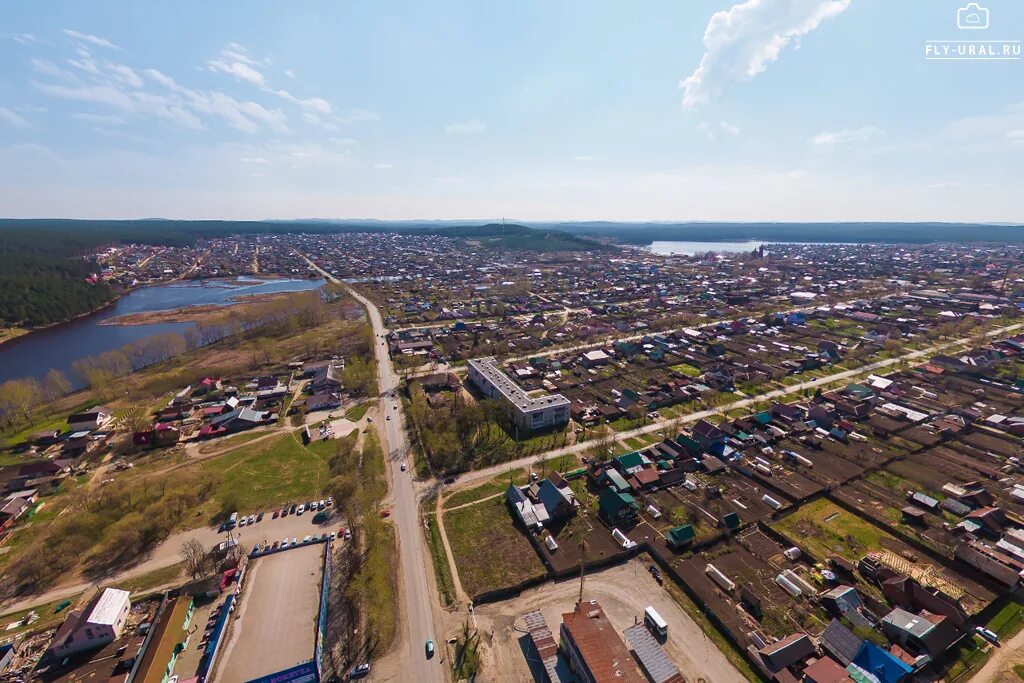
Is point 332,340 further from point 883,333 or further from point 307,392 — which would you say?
point 883,333

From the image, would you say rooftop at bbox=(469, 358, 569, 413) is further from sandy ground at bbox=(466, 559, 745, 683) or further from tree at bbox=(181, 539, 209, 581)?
tree at bbox=(181, 539, 209, 581)

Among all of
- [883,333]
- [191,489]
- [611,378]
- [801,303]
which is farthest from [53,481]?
[801,303]

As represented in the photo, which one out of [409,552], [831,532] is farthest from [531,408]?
[831,532]

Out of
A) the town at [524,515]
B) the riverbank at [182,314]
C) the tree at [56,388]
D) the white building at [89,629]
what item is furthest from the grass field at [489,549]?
the riverbank at [182,314]

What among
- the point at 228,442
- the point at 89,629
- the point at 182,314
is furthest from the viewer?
the point at 182,314

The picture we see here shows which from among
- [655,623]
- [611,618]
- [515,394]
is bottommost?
[611,618]

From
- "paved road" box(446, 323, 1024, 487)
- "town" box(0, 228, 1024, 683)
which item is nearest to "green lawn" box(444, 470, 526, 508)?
"town" box(0, 228, 1024, 683)

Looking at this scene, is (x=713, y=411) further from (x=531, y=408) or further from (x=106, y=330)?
(x=106, y=330)
